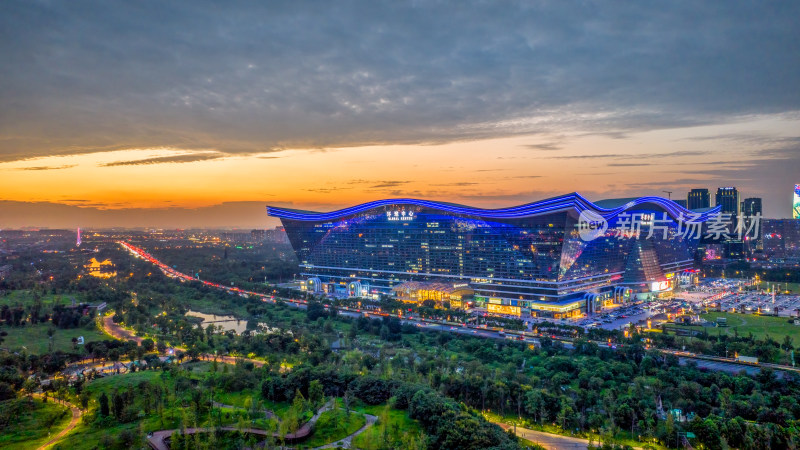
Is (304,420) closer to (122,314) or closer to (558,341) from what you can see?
(558,341)

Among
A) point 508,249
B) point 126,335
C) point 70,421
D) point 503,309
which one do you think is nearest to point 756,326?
point 503,309

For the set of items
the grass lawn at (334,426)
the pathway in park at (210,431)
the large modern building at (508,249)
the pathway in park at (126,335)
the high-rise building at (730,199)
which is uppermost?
the high-rise building at (730,199)

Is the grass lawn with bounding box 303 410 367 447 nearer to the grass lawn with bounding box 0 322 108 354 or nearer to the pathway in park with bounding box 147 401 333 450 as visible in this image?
the pathway in park with bounding box 147 401 333 450

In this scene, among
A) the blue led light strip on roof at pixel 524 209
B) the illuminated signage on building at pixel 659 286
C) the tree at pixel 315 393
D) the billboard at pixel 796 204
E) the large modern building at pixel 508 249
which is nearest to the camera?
the tree at pixel 315 393

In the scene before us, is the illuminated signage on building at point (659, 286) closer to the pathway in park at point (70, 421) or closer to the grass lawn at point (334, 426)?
the grass lawn at point (334, 426)

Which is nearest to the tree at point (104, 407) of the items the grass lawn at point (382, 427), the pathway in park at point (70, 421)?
the pathway in park at point (70, 421)

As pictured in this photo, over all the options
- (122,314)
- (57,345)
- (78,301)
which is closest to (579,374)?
(57,345)
